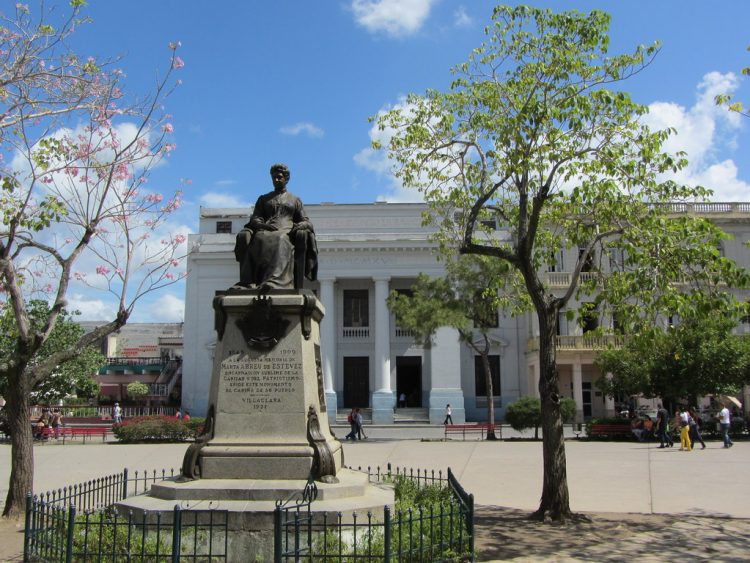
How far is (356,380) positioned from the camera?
137 feet

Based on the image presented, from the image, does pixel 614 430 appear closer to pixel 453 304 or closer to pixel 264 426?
pixel 453 304

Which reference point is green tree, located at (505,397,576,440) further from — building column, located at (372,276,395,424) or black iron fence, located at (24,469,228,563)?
black iron fence, located at (24,469,228,563)

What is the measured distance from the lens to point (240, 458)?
771 cm

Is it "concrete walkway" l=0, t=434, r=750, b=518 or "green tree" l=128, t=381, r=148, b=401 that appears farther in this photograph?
"green tree" l=128, t=381, r=148, b=401

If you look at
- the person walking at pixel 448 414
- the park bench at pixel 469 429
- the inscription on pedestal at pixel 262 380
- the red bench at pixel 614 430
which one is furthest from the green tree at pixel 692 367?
the inscription on pedestal at pixel 262 380

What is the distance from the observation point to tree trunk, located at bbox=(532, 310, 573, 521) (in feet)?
33.2

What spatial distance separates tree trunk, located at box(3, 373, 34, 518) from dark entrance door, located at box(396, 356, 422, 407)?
3237 centimetres

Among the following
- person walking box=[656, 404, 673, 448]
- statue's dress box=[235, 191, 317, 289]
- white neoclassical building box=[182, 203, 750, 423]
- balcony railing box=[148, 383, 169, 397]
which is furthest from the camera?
balcony railing box=[148, 383, 169, 397]

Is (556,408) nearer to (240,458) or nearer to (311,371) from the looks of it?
(311,371)

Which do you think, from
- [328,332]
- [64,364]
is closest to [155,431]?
[64,364]

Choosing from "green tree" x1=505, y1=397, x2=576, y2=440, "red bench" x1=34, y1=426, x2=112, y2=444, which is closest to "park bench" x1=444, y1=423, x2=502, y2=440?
"green tree" x1=505, y1=397, x2=576, y2=440

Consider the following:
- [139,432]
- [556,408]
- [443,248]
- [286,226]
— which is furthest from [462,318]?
[286,226]

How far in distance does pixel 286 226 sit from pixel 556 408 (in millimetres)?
4785

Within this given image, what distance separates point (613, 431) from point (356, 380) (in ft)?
60.8
